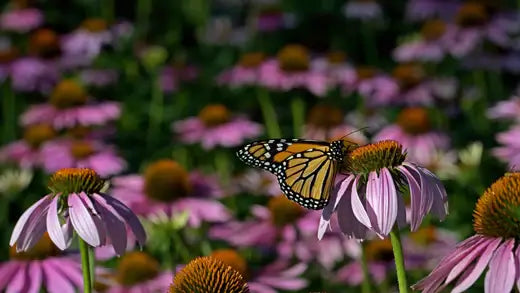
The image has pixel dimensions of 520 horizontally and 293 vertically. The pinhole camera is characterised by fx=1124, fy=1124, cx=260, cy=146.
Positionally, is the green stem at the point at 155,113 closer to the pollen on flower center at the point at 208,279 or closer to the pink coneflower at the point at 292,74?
the pink coneflower at the point at 292,74

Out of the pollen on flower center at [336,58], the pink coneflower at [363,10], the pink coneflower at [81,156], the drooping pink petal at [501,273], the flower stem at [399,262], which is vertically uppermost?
the pink coneflower at [363,10]

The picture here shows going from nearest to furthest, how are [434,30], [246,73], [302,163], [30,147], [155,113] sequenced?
[302,163] → [30,147] → [246,73] → [155,113] → [434,30]

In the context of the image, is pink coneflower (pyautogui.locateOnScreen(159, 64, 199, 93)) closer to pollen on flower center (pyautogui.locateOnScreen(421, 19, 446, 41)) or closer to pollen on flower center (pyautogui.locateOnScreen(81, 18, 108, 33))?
pollen on flower center (pyautogui.locateOnScreen(81, 18, 108, 33))

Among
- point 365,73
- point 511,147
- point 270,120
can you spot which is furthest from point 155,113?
point 511,147

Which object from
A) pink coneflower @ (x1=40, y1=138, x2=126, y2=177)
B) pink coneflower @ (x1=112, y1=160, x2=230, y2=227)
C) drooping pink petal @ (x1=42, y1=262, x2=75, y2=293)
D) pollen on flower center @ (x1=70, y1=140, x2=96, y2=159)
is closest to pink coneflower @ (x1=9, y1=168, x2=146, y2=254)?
drooping pink petal @ (x1=42, y1=262, x2=75, y2=293)

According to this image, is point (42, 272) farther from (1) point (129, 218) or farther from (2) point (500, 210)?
(2) point (500, 210)

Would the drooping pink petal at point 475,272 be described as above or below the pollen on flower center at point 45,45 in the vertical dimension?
below

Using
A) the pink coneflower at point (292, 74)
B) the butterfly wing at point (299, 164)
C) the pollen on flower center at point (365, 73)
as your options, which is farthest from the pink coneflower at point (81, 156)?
the butterfly wing at point (299, 164)
